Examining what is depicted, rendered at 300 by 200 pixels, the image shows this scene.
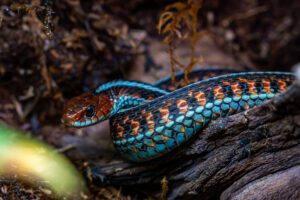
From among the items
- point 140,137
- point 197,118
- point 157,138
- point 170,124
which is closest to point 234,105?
point 197,118

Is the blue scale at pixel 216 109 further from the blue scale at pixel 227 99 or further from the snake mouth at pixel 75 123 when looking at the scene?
the snake mouth at pixel 75 123

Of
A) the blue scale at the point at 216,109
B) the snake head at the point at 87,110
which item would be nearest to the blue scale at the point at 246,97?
the blue scale at the point at 216,109

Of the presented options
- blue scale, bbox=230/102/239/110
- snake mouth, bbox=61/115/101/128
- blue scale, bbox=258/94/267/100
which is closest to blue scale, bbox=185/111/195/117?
blue scale, bbox=230/102/239/110

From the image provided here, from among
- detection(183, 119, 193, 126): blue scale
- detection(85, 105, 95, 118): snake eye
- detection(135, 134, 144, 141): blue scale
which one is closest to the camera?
detection(183, 119, 193, 126): blue scale

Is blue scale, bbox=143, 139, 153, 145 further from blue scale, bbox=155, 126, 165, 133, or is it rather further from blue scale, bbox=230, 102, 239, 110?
blue scale, bbox=230, 102, 239, 110

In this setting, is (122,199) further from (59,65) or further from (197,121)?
(59,65)

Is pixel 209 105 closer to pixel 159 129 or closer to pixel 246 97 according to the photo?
pixel 246 97

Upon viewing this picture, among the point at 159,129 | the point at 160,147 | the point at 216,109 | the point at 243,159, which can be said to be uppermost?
the point at 216,109

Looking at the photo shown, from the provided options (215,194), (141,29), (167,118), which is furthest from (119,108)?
(141,29)
